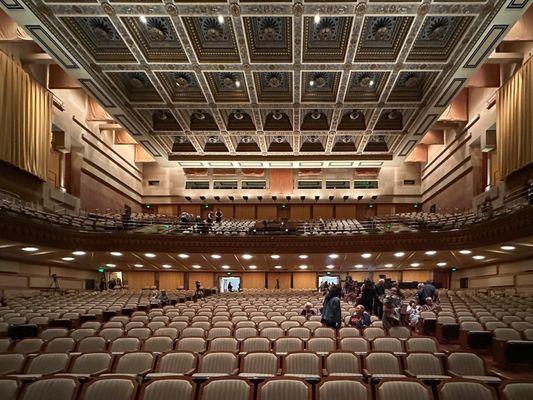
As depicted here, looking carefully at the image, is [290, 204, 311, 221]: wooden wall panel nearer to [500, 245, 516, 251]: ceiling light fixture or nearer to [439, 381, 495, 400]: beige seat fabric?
[500, 245, 516, 251]: ceiling light fixture

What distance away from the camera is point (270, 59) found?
63.5ft

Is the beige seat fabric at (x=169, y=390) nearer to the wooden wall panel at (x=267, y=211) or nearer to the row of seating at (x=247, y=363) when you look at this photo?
the row of seating at (x=247, y=363)

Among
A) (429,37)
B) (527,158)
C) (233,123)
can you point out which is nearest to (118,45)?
(233,123)

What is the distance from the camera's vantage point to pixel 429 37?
18.6 metres

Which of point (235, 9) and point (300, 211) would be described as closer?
point (235, 9)

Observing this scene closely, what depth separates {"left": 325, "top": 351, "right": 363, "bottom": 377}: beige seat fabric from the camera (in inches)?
233

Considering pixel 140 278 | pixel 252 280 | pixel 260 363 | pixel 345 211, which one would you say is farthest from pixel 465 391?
pixel 345 211

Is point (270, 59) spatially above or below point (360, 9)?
below

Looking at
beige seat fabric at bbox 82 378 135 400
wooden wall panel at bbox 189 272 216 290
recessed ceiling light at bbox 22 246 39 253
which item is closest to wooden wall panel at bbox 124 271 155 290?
wooden wall panel at bbox 189 272 216 290

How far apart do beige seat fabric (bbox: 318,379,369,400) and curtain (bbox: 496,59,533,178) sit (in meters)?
15.6

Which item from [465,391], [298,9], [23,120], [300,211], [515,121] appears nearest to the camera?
[465,391]

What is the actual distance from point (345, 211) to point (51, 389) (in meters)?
31.6

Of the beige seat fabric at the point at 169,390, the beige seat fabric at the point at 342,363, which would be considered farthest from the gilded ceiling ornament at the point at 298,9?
the beige seat fabric at the point at 169,390

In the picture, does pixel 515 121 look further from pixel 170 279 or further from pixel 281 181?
pixel 170 279
